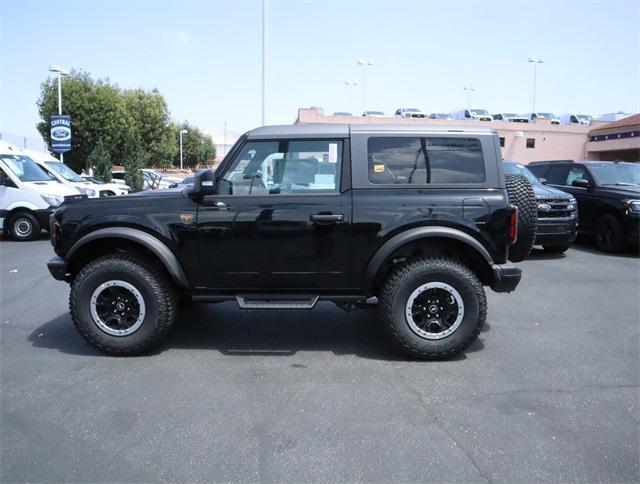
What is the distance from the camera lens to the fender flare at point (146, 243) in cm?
437

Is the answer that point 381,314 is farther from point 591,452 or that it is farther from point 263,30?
point 263,30

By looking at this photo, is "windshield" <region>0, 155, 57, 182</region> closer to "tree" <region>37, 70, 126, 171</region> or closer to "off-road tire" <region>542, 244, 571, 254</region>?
"off-road tire" <region>542, 244, 571, 254</region>

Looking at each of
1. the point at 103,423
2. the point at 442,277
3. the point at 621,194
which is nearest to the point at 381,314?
the point at 442,277

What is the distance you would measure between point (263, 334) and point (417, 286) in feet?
5.49

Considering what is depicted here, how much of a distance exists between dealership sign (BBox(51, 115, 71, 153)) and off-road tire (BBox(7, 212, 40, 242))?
35.4 ft

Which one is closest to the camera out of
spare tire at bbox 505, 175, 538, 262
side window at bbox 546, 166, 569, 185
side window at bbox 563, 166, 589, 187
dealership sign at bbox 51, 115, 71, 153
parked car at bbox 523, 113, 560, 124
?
spare tire at bbox 505, 175, 538, 262

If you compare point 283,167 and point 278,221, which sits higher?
point 283,167

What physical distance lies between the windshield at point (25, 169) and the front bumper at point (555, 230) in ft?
37.1

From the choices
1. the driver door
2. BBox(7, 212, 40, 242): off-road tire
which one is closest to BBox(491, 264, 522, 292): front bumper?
the driver door

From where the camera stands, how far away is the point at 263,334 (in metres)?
5.16

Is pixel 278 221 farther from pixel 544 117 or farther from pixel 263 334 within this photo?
pixel 544 117

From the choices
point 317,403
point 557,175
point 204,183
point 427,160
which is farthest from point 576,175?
point 317,403

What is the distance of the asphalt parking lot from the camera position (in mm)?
2920

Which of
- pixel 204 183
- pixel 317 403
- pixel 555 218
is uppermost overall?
pixel 204 183
